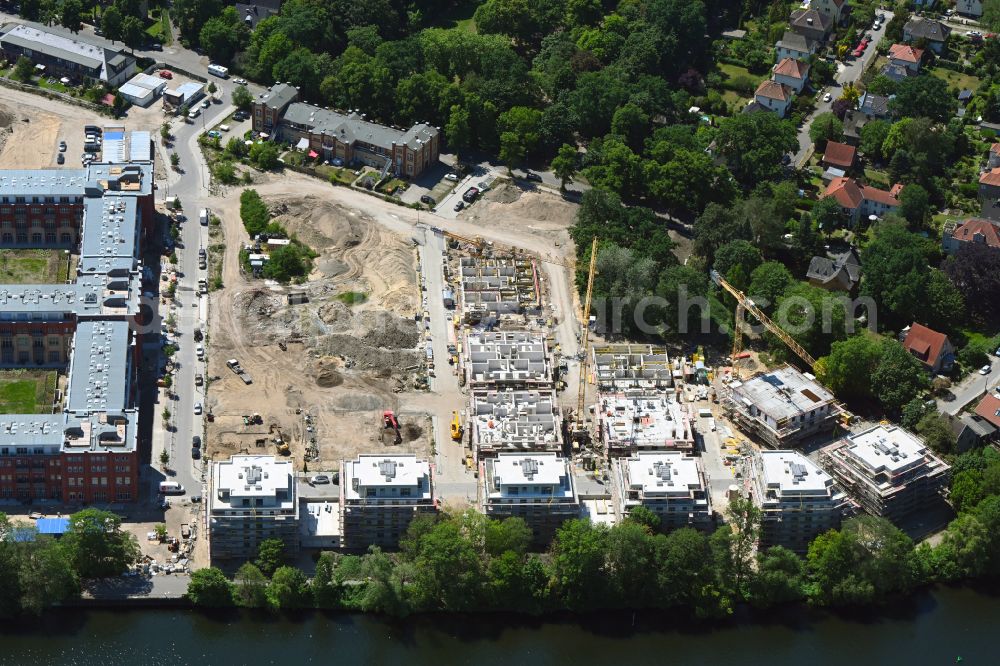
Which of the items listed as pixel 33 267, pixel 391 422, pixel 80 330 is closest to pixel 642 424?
pixel 391 422

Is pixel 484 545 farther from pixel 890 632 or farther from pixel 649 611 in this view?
pixel 890 632

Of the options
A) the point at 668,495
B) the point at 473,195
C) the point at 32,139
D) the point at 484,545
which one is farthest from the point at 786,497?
the point at 32,139

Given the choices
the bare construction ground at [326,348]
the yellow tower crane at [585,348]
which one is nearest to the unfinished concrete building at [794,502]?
the yellow tower crane at [585,348]

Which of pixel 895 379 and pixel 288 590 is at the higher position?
pixel 895 379

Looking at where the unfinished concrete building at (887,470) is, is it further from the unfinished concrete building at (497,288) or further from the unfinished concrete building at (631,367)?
the unfinished concrete building at (497,288)

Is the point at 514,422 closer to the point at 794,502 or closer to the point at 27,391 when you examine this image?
the point at 794,502

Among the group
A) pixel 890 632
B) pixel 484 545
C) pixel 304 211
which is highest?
pixel 304 211
